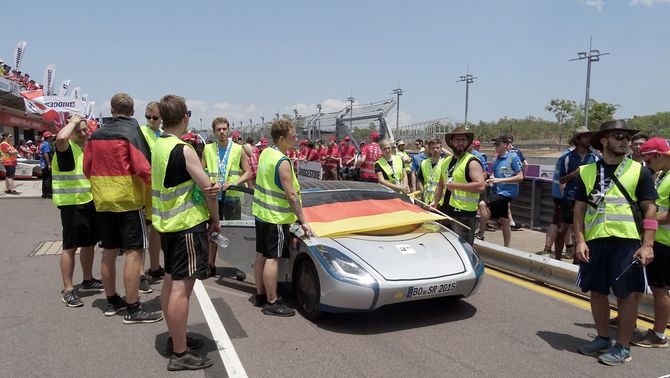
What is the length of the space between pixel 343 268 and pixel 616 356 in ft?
7.09

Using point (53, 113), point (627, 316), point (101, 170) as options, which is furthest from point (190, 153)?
point (53, 113)

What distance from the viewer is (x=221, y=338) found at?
13.4ft

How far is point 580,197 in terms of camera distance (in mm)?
3910

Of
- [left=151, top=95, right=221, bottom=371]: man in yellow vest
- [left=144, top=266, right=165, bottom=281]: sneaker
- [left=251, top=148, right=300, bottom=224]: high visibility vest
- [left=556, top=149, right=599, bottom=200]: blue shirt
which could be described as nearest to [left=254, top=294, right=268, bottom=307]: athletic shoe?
[left=251, top=148, right=300, bottom=224]: high visibility vest

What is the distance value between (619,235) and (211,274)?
4.46 metres

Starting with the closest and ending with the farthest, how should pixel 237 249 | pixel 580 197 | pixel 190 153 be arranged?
pixel 190 153 < pixel 580 197 < pixel 237 249

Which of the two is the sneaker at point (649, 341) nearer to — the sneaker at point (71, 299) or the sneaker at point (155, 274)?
the sneaker at point (155, 274)

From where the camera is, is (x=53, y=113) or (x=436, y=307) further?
(x=53, y=113)

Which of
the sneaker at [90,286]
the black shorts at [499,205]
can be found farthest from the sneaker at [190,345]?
the black shorts at [499,205]

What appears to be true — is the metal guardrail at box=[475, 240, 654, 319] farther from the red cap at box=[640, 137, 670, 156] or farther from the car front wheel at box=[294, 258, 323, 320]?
the car front wheel at box=[294, 258, 323, 320]

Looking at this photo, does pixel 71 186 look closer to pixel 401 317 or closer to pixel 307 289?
pixel 307 289

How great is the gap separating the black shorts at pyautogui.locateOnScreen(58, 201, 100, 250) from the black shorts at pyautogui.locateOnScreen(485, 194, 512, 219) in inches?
226

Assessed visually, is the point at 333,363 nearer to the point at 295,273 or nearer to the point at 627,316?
the point at 295,273

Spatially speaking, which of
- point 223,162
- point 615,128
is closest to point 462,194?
point 615,128
